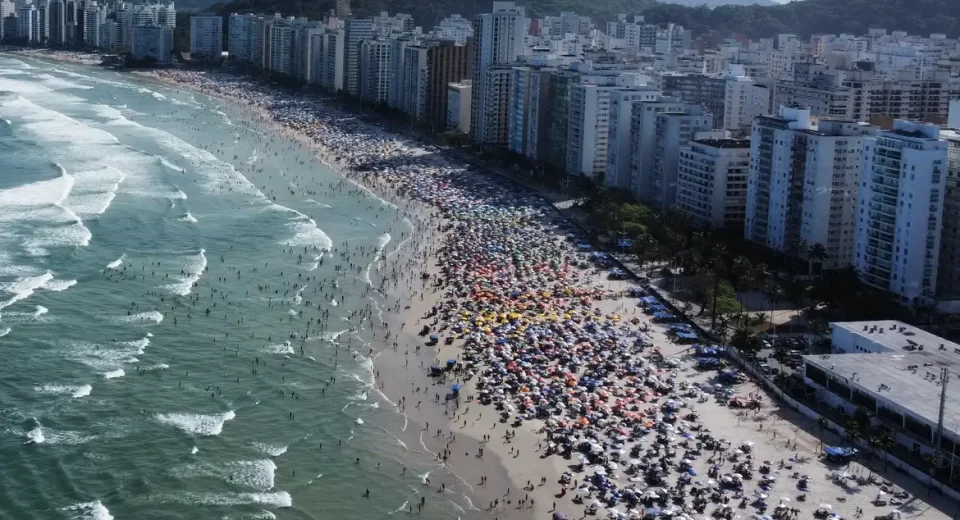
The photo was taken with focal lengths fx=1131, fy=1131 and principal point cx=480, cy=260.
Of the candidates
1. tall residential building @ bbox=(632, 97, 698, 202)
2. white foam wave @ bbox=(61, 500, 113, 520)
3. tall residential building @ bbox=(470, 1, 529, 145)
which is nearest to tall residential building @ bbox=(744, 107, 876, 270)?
tall residential building @ bbox=(632, 97, 698, 202)

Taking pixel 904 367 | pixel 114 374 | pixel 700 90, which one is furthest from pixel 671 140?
pixel 114 374

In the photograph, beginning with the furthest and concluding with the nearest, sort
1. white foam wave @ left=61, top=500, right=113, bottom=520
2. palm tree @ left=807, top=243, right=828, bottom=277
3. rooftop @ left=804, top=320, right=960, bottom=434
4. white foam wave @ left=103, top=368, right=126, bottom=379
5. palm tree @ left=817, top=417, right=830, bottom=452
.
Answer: palm tree @ left=807, top=243, right=828, bottom=277
white foam wave @ left=103, top=368, right=126, bottom=379
palm tree @ left=817, top=417, right=830, bottom=452
rooftop @ left=804, top=320, right=960, bottom=434
white foam wave @ left=61, top=500, right=113, bottom=520

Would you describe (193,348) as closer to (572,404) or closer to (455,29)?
(572,404)

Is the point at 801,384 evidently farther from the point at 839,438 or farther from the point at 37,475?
the point at 37,475

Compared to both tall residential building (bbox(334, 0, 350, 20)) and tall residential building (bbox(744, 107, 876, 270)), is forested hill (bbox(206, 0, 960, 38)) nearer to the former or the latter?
tall residential building (bbox(334, 0, 350, 20))

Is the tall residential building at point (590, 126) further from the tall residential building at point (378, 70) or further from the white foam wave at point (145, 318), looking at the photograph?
the tall residential building at point (378, 70)

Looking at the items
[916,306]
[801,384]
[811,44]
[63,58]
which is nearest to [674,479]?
[801,384]
